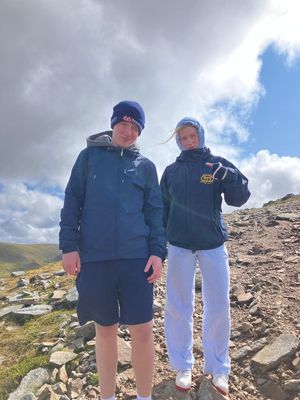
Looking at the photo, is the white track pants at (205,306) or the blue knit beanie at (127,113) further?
the white track pants at (205,306)

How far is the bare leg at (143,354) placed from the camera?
4.77 metres

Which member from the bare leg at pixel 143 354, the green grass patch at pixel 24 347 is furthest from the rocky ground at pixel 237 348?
the bare leg at pixel 143 354

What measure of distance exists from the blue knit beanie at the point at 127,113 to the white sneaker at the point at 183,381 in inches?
139

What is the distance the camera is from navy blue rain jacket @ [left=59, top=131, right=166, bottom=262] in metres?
4.73

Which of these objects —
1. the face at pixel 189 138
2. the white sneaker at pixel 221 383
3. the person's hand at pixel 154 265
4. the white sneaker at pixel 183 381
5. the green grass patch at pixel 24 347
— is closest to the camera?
the person's hand at pixel 154 265

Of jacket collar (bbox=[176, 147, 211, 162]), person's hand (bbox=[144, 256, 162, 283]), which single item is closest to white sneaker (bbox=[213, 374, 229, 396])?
person's hand (bbox=[144, 256, 162, 283])

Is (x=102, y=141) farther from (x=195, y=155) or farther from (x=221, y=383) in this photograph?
(x=221, y=383)

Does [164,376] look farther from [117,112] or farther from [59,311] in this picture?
[59,311]

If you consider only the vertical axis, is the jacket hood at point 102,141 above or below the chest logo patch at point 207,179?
above

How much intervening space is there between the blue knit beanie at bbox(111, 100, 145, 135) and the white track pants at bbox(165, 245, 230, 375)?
197cm

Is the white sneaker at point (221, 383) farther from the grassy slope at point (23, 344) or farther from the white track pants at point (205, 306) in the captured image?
the grassy slope at point (23, 344)

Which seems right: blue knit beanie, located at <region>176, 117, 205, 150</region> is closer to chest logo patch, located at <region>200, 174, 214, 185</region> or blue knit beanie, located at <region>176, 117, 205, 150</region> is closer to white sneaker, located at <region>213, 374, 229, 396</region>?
chest logo patch, located at <region>200, 174, 214, 185</region>

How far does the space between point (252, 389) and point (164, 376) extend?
1345 millimetres

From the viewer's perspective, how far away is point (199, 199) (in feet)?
19.5
